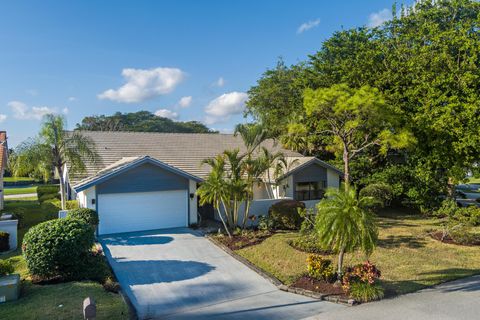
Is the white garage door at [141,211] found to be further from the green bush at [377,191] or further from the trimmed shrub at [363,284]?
the green bush at [377,191]

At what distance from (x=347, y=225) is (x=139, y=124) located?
79.7 metres

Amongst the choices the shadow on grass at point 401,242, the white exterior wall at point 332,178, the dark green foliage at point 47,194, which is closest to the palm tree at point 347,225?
the shadow on grass at point 401,242

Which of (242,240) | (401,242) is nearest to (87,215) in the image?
(242,240)

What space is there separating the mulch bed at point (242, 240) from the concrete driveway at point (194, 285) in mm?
708

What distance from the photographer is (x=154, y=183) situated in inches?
730

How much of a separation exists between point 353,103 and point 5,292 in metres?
16.7

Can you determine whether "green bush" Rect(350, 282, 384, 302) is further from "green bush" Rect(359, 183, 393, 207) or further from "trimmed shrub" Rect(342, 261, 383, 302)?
"green bush" Rect(359, 183, 393, 207)

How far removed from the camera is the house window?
23562mm

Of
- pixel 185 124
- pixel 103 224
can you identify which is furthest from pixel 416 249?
pixel 185 124

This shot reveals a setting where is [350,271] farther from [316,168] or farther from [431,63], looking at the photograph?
[431,63]

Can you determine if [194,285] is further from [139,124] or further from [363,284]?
[139,124]

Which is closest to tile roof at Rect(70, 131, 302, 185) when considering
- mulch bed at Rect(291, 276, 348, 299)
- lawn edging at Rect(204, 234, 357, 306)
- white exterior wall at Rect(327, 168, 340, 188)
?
white exterior wall at Rect(327, 168, 340, 188)

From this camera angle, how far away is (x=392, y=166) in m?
24.9

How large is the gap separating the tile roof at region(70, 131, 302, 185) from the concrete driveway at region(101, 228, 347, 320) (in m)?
6.40
